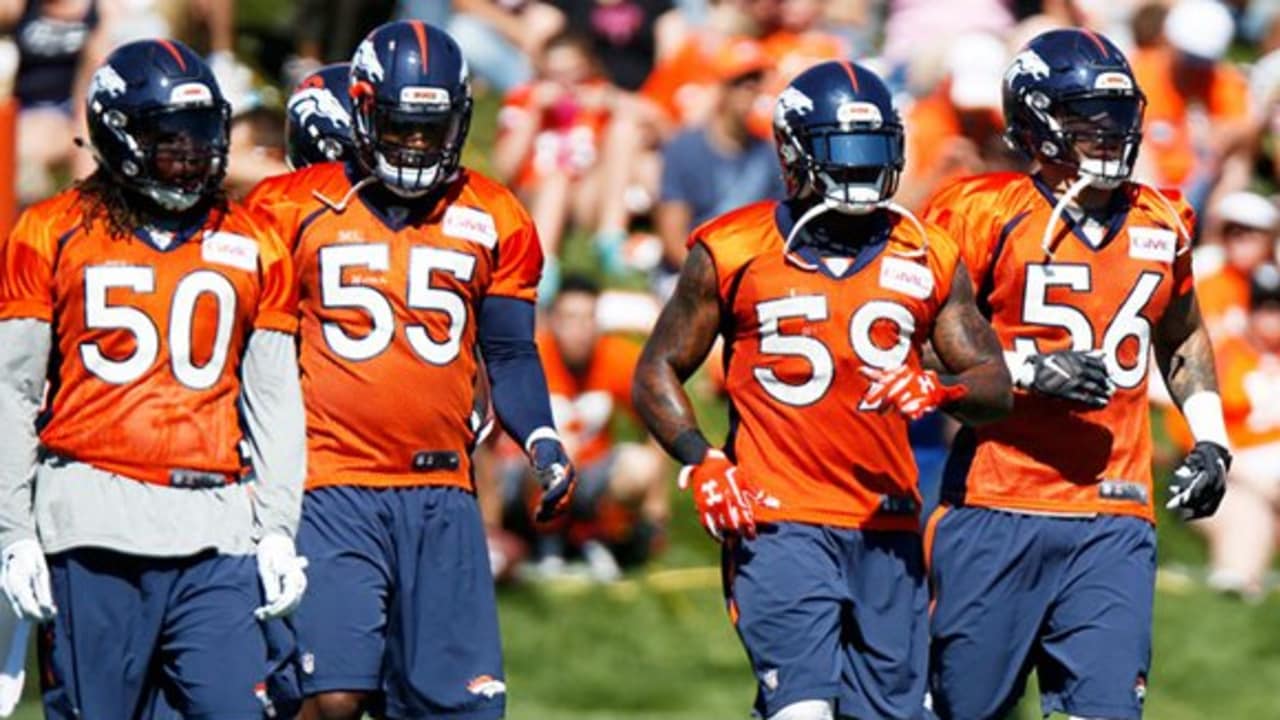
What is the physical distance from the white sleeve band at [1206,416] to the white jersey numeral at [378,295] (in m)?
2.27

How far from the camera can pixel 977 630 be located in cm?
873

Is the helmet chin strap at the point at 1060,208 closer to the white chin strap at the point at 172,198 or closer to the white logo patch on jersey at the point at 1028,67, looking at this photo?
the white logo patch on jersey at the point at 1028,67

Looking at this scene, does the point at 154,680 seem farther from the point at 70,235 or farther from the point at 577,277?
the point at 577,277

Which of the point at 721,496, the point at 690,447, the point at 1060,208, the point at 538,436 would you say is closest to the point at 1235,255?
the point at 1060,208

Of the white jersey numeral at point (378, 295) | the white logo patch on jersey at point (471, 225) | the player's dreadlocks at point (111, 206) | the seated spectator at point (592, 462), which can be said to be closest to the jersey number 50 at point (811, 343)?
the white logo patch on jersey at point (471, 225)

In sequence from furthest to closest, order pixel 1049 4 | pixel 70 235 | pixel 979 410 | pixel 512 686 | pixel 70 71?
pixel 1049 4
pixel 70 71
pixel 512 686
pixel 979 410
pixel 70 235

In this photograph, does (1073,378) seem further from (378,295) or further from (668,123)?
(668,123)

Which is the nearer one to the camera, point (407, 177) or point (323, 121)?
point (407, 177)

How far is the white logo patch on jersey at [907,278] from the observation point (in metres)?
8.47

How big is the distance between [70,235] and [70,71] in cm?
655

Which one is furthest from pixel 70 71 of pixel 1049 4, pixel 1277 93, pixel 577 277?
pixel 1277 93

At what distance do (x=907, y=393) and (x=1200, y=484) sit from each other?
1.08 meters

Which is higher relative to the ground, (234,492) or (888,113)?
(888,113)

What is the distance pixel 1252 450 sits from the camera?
13.6 meters
